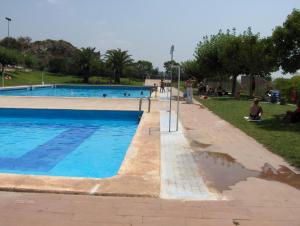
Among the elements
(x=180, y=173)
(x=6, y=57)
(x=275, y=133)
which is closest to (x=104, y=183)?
(x=180, y=173)

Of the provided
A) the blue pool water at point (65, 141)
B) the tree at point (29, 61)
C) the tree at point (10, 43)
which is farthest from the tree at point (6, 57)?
the blue pool water at point (65, 141)

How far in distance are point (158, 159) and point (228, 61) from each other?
23.3 m

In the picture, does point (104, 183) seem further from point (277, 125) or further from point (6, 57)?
point (6, 57)

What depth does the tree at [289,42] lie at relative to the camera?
15398 mm

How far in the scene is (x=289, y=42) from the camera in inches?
612

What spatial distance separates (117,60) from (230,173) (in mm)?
53451

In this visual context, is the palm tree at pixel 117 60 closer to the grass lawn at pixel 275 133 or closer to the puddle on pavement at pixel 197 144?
the grass lawn at pixel 275 133

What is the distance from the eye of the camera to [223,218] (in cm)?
487

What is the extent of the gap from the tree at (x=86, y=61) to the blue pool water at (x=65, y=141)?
4037 cm

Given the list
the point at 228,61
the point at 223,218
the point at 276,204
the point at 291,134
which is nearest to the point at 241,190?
the point at 276,204

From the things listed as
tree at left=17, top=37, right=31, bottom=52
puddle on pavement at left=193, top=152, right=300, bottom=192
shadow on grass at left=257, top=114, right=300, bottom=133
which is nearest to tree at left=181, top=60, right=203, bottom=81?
shadow on grass at left=257, top=114, right=300, bottom=133

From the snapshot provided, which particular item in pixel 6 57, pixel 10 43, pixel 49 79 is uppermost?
pixel 10 43

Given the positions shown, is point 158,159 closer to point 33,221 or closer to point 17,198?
point 17,198

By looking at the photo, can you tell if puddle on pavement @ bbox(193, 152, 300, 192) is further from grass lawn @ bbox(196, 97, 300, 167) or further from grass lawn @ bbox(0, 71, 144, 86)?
grass lawn @ bbox(0, 71, 144, 86)
